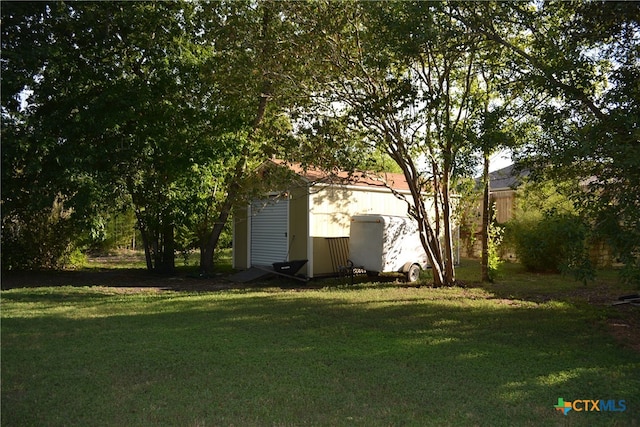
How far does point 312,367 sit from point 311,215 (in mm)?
8799

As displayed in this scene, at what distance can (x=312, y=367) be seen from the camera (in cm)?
564

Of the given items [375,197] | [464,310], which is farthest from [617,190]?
[375,197]

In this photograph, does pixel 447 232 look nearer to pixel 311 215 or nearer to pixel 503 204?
pixel 311 215

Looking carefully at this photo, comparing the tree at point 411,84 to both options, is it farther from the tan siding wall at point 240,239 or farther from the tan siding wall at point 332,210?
the tan siding wall at point 240,239

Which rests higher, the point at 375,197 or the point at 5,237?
the point at 375,197

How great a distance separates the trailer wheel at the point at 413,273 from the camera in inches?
553

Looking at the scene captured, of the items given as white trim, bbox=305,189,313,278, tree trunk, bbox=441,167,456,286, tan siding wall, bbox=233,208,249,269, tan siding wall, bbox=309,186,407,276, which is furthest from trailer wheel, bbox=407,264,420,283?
tan siding wall, bbox=233,208,249,269

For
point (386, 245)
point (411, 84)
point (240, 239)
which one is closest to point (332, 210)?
point (386, 245)

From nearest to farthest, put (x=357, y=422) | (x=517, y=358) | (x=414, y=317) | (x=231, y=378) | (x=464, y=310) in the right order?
(x=357, y=422) < (x=231, y=378) < (x=517, y=358) < (x=414, y=317) < (x=464, y=310)

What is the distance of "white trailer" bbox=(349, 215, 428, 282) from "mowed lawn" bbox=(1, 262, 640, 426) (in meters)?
3.29

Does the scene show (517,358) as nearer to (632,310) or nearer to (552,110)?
(552,110)

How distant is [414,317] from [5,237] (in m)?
13.0

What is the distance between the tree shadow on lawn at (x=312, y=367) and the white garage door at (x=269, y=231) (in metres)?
6.32

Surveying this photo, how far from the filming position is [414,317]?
8.51 m
